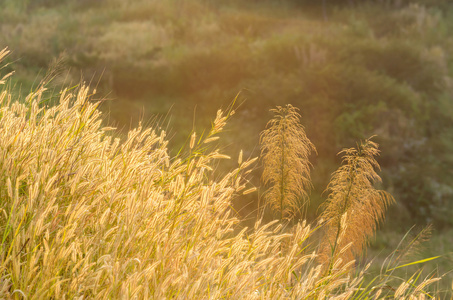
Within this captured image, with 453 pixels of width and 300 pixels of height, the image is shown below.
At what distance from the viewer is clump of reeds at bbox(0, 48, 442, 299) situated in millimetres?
1427

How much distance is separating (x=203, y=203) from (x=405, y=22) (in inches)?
579

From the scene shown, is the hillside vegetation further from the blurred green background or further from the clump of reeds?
the clump of reeds

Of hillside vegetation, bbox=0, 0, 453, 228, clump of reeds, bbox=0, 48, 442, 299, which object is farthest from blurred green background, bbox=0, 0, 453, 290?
clump of reeds, bbox=0, 48, 442, 299

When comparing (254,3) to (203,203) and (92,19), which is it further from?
(203,203)

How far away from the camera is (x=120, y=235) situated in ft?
5.26

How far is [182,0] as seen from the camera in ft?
50.6

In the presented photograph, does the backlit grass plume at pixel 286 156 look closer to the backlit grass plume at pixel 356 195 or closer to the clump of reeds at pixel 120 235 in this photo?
the backlit grass plume at pixel 356 195

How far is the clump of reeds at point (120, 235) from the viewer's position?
143 cm

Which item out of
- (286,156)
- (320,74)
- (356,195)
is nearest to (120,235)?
(286,156)

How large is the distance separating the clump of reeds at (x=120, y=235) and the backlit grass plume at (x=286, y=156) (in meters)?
2.15

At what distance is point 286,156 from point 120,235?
2928mm

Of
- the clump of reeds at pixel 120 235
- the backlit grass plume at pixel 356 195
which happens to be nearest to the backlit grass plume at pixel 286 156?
the backlit grass plume at pixel 356 195

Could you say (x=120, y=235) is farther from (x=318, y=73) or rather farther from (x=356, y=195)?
(x=318, y=73)

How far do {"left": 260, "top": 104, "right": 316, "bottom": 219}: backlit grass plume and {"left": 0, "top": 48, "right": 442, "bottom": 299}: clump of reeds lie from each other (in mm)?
2148
